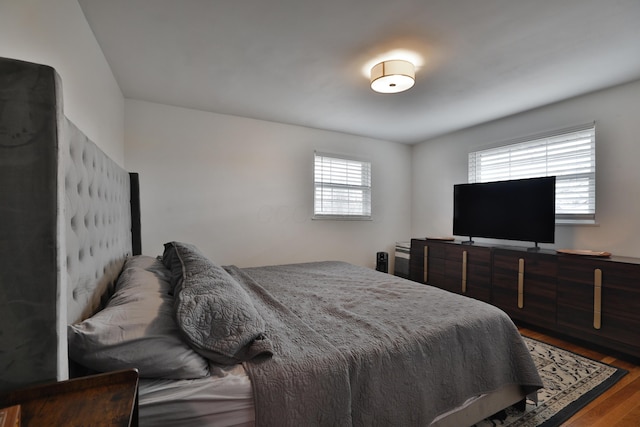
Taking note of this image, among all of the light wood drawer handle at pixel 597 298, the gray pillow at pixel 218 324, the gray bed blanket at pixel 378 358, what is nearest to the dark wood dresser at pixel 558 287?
the light wood drawer handle at pixel 597 298

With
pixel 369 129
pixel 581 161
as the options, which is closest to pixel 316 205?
pixel 369 129

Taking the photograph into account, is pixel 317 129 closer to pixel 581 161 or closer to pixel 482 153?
pixel 482 153

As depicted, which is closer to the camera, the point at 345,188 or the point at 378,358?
the point at 378,358

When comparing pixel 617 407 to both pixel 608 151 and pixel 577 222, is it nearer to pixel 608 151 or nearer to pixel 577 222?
pixel 577 222

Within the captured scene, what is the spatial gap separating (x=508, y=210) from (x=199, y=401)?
11.6ft

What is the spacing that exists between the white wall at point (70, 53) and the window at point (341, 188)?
251 cm

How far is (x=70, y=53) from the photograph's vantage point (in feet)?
4.98

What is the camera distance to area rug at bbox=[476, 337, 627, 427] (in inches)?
62.7

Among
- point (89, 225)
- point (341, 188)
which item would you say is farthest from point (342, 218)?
point (89, 225)

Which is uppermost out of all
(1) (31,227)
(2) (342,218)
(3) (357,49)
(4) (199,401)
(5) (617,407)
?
(3) (357,49)

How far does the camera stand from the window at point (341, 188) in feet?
13.7

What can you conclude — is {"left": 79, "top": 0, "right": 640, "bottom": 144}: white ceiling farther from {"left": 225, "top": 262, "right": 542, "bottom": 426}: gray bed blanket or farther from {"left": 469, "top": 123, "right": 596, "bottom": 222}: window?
{"left": 225, "top": 262, "right": 542, "bottom": 426}: gray bed blanket

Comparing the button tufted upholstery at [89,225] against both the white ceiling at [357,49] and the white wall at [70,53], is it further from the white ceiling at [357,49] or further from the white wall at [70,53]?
the white ceiling at [357,49]

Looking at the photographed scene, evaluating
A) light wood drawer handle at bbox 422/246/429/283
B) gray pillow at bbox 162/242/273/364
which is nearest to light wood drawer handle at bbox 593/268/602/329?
light wood drawer handle at bbox 422/246/429/283
